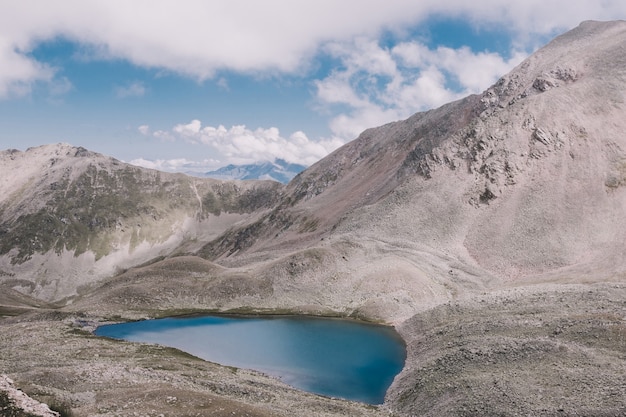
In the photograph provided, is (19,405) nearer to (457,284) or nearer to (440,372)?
(440,372)

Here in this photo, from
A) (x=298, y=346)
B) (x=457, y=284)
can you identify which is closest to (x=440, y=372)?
(x=298, y=346)

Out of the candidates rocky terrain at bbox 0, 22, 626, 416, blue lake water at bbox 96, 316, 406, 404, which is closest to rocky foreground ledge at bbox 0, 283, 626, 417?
rocky terrain at bbox 0, 22, 626, 416

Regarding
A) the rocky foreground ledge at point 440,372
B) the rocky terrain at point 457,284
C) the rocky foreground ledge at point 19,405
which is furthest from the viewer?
the rocky terrain at point 457,284

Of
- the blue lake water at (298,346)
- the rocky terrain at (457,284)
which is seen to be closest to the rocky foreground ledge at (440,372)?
the rocky terrain at (457,284)

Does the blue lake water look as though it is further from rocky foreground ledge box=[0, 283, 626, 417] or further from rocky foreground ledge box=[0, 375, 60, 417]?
rocky foreground ledge box=[0, 375, 60, 417]

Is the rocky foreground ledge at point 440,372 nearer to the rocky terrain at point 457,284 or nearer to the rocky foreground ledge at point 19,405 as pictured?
the rocky terrain at point 457,284

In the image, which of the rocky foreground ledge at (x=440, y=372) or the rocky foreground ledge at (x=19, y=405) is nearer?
the rocky foreground ledge at (x=19, y=405)
